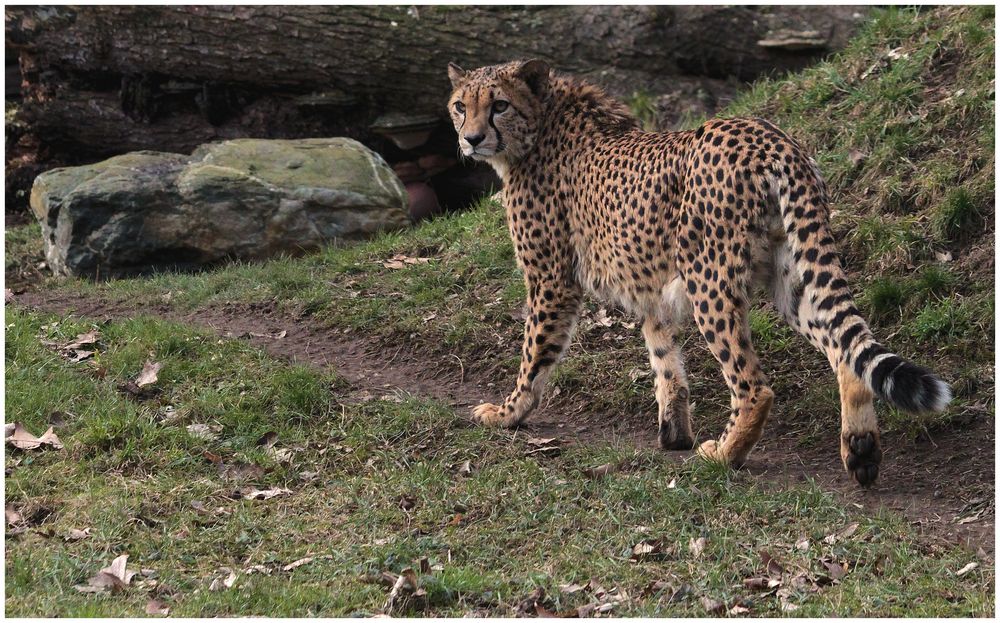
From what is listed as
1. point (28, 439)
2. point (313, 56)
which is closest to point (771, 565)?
point (28, 439)

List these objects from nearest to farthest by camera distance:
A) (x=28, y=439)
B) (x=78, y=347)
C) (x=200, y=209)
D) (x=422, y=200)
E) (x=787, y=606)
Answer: (x=787, y=606) < (x=28, y=439) < (x=78, y=347) < (x=200, y=209) < (x=422, y=200)

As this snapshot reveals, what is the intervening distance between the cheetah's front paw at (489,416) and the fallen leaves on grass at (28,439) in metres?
1.95

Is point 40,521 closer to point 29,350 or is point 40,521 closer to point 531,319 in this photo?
point 29,350

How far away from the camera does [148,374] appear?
6.23 metres

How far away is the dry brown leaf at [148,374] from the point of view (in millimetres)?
6152

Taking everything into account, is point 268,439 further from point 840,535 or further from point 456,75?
point 840,535

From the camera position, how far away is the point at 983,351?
584cm

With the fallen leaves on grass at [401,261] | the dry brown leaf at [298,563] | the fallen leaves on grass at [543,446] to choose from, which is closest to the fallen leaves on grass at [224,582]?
the dry brown leaf at [298,563]

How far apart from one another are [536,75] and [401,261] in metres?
2.50

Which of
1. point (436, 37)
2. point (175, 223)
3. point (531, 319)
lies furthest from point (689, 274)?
point (436, 37)

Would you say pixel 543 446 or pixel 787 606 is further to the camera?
pixel 543 446

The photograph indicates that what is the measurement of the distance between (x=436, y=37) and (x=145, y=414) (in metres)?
5.26

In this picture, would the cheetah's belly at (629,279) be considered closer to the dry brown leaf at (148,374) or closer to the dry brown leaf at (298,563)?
the dry brown leaf at (298,563)

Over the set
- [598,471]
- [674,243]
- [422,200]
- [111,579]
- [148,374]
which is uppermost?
[674,243]
